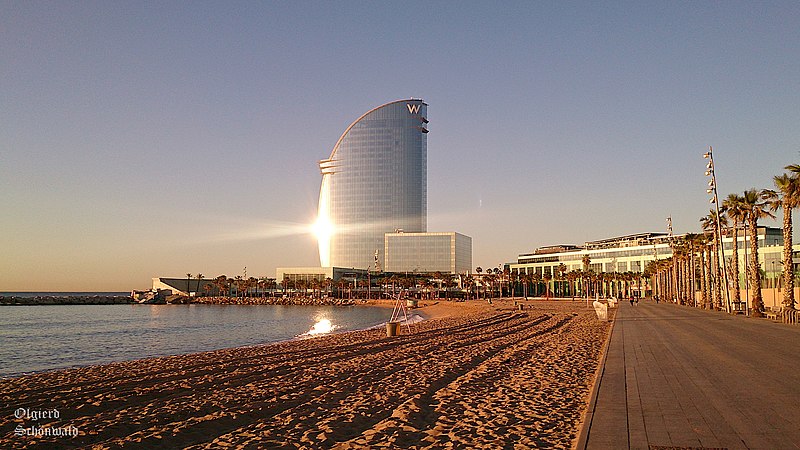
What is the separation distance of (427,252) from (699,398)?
18348cm

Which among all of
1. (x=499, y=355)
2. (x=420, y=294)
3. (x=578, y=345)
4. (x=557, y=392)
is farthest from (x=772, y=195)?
(x=420, y=294)

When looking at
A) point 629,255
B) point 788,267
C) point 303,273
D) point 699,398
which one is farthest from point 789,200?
point 303,273

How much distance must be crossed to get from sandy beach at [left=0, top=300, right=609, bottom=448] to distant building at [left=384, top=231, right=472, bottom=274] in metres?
171

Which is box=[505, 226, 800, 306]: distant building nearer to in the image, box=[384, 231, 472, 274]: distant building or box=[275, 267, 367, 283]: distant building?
box=[384, 231, 472, 274]: distant building

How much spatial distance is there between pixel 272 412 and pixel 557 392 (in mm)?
5398

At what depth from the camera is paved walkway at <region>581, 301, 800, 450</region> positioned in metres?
6.54

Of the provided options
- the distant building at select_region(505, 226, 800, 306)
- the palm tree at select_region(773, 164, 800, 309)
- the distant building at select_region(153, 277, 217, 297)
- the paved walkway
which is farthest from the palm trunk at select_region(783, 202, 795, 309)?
the distant building at select_region(153, 277, 217, 297)

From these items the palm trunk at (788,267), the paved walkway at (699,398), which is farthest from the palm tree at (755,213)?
the paved walkway at (699,398)

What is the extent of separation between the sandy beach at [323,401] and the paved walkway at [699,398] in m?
0.70

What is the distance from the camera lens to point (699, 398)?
29.0 ft

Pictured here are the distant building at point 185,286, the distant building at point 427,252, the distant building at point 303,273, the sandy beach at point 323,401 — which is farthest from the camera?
the distant building at point 427,252

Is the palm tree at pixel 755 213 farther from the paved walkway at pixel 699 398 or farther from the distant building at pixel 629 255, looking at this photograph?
the distant building at pixel 629 255

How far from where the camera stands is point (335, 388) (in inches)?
496

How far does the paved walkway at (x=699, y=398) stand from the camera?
6535 millimetres
